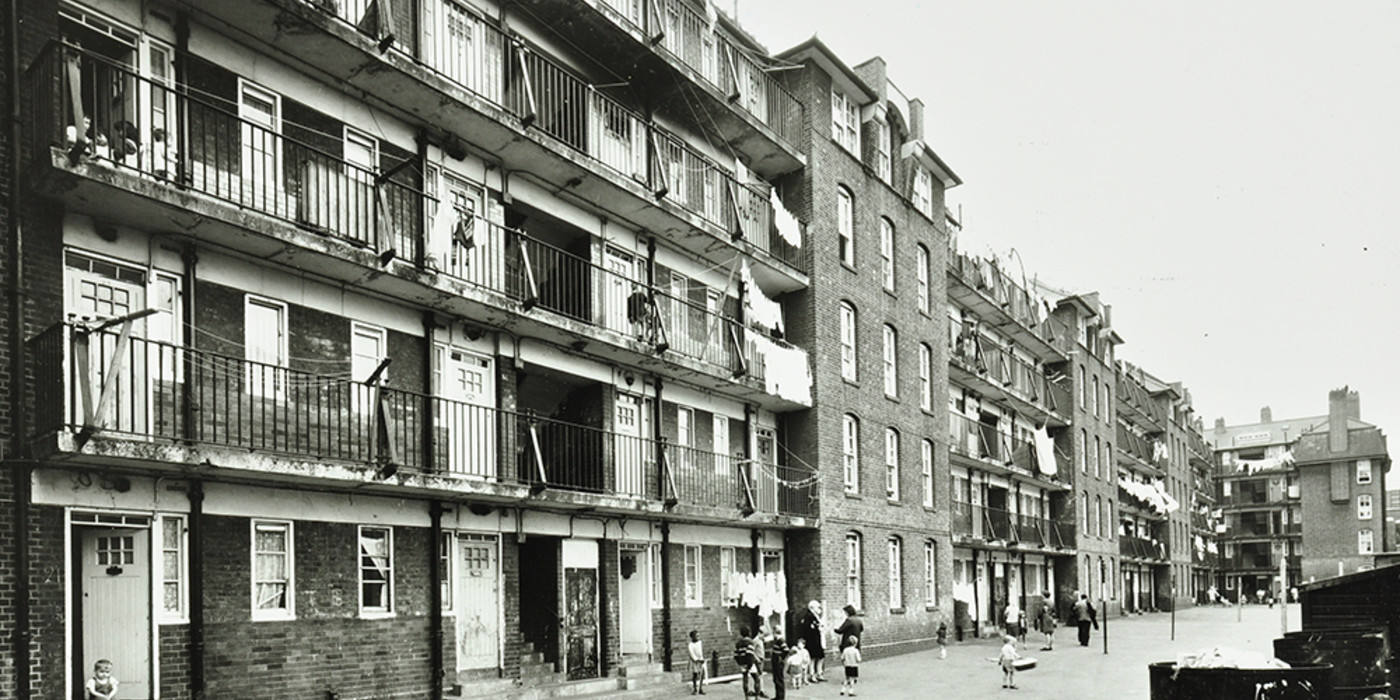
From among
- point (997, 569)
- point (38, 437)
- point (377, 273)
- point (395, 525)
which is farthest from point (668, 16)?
point (997, 569)

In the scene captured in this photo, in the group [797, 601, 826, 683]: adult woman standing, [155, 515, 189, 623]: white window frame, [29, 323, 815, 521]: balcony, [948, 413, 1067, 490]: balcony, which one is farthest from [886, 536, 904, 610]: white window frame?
[155, 515, 189, 623]: white window frame

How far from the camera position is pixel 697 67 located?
77.9ft

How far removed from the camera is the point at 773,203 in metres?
25.1

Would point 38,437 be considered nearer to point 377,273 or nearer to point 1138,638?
point 377,273

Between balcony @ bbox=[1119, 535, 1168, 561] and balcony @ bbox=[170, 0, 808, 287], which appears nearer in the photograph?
balcony @ bbox=[170, 0, 808, 287]

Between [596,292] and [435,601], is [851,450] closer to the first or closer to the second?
[596,292]

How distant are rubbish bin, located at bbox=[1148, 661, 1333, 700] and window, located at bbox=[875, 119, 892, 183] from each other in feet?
69.7

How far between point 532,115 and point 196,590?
8347 mm

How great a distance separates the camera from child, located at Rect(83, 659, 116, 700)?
1130 cm

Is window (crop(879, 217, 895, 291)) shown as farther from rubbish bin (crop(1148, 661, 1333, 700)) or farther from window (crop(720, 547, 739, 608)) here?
rubbish bin (crop(1148, 661, 1333, 700))

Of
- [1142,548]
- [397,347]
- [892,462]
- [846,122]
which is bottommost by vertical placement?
[1142,548]

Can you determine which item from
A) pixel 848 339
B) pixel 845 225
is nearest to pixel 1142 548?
pixel 848 339

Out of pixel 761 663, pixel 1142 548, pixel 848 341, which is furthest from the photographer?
pixel 1142 548

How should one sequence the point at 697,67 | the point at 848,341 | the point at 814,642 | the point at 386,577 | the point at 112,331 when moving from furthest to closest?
the point at 848,341 < the point at 697,67 < the point at 814,642 < the point at 386,577 < the point at 112,331
